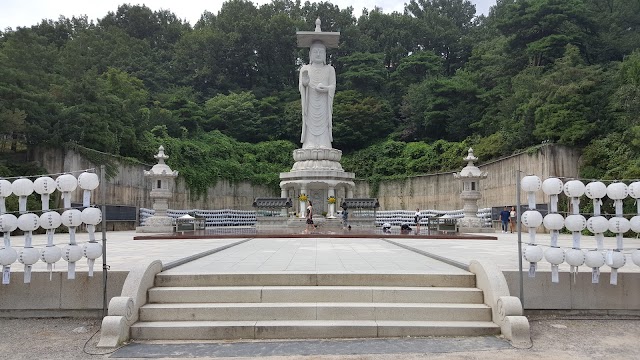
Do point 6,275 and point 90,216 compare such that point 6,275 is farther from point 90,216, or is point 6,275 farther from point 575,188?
point 575,188

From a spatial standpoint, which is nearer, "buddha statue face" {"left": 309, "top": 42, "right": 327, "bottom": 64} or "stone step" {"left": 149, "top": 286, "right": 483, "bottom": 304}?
"stone step" {"left": 149, "top": 286, "right": 483, "bottom": 304}

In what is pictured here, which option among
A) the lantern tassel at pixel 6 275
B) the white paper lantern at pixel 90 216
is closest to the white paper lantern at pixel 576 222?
the white paper lantern at pixel 90 216

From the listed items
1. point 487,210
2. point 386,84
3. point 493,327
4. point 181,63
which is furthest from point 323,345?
point 181,63

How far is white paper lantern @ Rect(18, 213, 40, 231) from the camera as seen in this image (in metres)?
5.47

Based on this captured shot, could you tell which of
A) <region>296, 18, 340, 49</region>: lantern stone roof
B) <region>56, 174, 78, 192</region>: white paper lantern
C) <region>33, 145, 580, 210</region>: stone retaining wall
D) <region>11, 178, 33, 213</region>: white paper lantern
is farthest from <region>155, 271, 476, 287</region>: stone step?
<region>296, 18, 340, 49</region>: lantern stone roof

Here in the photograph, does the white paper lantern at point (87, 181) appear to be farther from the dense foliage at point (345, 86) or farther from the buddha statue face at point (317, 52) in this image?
the buddha statue face at point (317, 52)

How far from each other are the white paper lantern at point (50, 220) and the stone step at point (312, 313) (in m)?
1.40

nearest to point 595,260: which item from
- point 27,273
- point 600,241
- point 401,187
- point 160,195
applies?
point 600,241

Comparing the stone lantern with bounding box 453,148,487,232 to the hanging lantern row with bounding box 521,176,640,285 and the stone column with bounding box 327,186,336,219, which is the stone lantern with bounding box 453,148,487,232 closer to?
the stone column with bounding box 327,186,336,219

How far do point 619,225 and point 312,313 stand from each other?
12.0 ft

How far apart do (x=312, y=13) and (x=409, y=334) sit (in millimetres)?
43349

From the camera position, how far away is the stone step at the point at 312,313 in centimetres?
Answer: 541

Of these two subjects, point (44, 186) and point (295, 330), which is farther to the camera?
point (44, 186)

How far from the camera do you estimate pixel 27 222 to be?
5500mm
